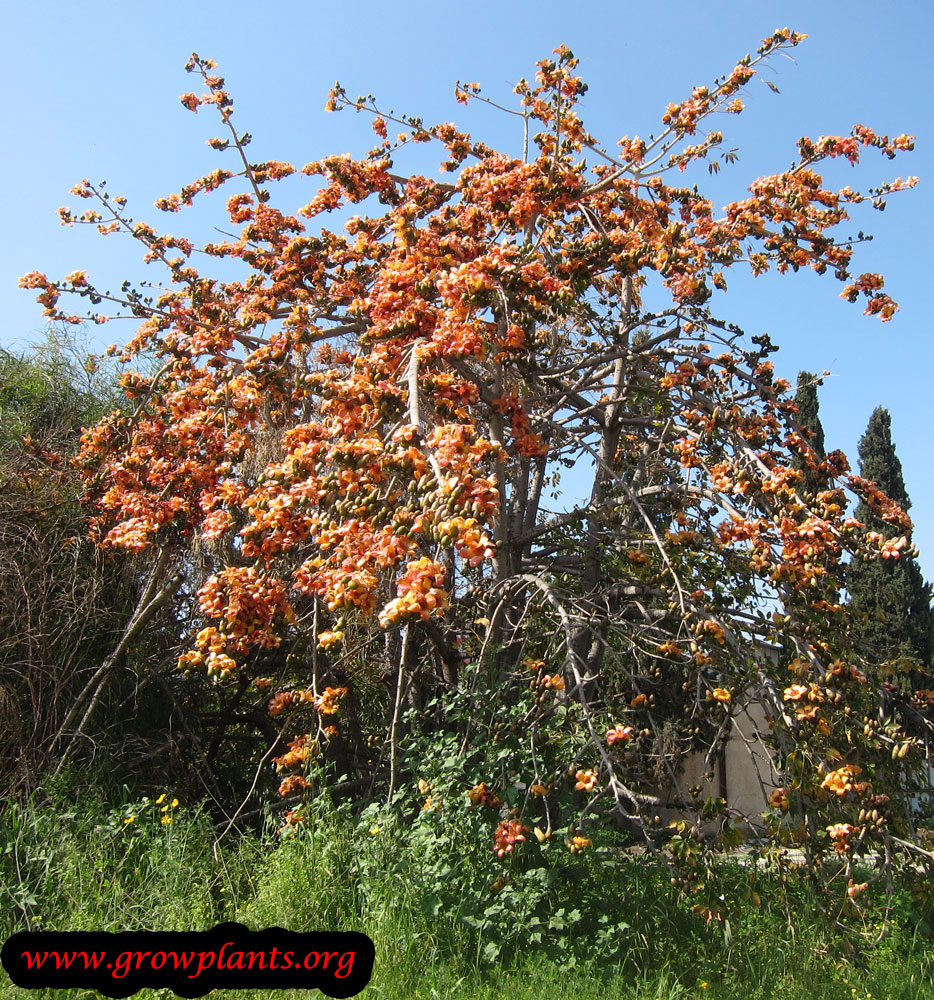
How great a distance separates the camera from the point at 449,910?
354cm

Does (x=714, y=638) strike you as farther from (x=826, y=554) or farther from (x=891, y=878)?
(x=891, y=878)

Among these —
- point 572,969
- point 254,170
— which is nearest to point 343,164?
point 254,170

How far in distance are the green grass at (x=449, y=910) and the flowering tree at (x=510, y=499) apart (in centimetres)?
29

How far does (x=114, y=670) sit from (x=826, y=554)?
407 centimetres

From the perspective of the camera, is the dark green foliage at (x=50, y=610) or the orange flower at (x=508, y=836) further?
the dark green foliage at (x=50, y=610)

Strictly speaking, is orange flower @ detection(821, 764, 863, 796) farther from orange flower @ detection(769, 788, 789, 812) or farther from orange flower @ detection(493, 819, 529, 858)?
orange flower @ detection(493, 819, 529, 858)

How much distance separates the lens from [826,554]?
4.15m

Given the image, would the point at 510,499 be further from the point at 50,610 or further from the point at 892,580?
the point at 892,580

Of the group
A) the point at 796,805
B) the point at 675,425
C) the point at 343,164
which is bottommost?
the point at 796,805

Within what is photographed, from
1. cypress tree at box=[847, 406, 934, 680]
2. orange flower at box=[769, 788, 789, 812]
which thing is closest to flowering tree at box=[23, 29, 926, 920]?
orange flower at box=[769, 788, 789, 812]

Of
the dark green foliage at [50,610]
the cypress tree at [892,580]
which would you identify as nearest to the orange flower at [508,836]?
the dark green foliage at [50,610]

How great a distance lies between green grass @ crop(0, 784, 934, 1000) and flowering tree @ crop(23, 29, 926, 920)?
0.29 metres

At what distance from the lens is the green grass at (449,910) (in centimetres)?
337

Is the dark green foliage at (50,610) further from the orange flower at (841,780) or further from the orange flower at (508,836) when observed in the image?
the orange flower at (841,780)
